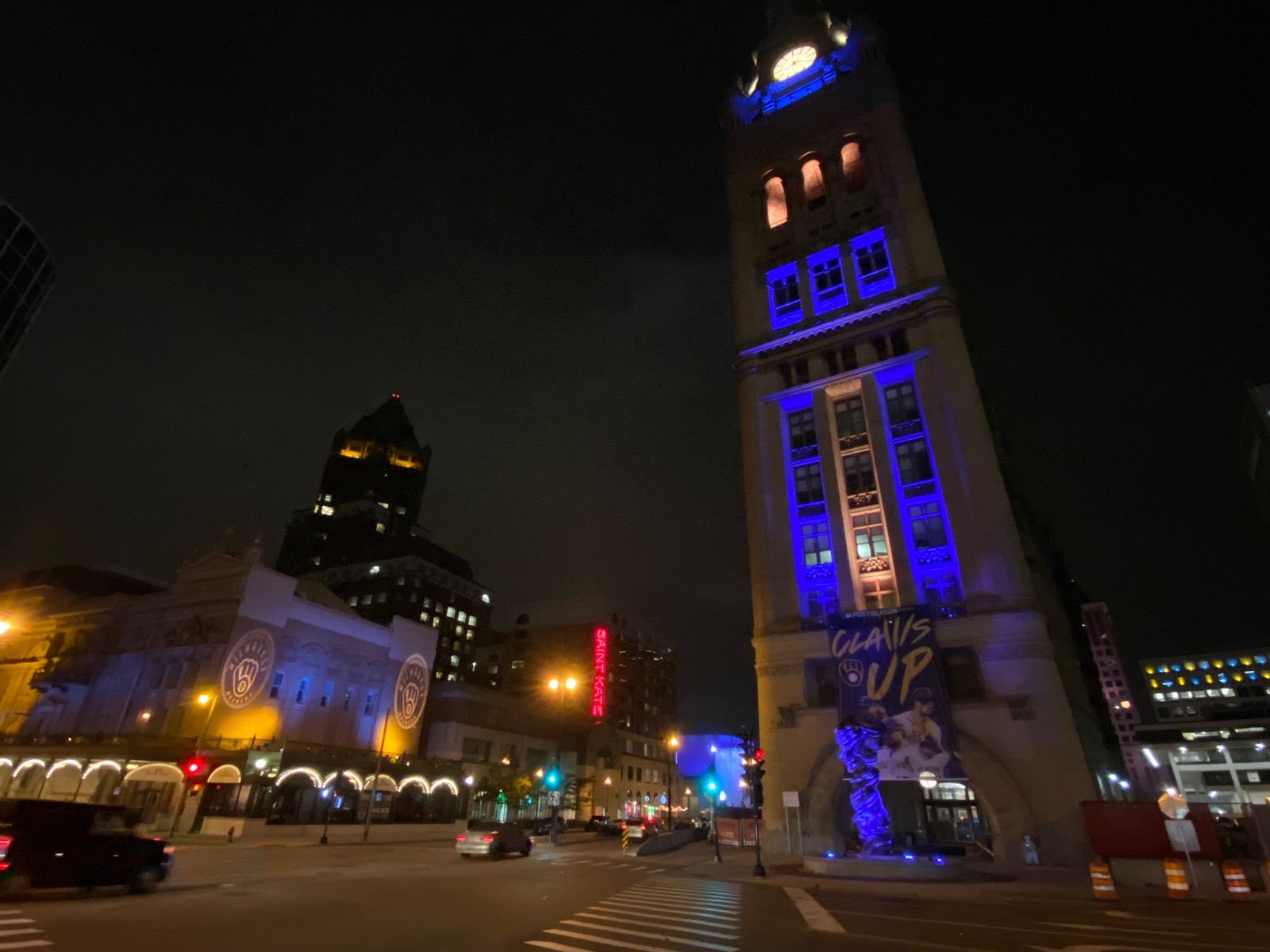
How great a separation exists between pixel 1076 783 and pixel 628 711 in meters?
94.5

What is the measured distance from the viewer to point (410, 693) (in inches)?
2422

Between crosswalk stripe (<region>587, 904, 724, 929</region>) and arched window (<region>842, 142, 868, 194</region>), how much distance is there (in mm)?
56337

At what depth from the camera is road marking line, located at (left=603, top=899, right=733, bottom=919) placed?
1520 centimetres

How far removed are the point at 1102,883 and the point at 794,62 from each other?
7653 cm

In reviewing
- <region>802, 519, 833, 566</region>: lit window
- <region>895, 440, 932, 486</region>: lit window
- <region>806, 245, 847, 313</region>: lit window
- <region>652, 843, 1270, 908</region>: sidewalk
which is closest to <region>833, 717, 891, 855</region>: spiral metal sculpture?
<region>652, 843, 1270, 908</region>: sidewalk

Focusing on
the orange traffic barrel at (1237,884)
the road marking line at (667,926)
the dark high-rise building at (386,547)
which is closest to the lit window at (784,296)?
the orange traffic barrel at (1237,884)

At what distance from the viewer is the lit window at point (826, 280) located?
5141 centimetres

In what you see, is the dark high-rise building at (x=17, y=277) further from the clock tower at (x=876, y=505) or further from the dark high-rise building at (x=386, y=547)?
the clock tower at (x=876, y=505)

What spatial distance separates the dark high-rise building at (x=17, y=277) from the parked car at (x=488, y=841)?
8577cm

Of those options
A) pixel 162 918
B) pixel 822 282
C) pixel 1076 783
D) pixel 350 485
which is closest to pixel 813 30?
pixel 822 282

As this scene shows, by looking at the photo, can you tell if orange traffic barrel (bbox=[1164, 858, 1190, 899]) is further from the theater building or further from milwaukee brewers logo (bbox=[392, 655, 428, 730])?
milwaukee brewers logo (bbox=[392, 655, 428, 730])

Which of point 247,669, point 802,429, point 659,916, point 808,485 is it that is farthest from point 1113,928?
point 247,669

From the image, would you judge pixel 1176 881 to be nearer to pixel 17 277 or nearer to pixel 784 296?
pixel 784 296

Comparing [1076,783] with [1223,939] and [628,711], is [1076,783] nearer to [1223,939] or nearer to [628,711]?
[1223,939]
